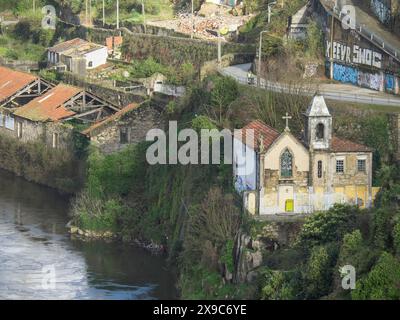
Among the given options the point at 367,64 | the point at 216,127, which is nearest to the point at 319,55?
the point at 367,64

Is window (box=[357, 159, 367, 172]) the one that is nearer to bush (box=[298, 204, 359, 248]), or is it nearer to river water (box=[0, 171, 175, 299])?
bush (box=[298, 204, 359, 248])

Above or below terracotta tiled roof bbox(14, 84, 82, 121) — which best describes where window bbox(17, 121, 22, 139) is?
below

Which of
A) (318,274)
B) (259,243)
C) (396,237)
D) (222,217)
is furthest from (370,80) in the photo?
(396,237)

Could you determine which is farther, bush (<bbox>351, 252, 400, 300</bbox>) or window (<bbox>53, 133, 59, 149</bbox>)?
window (<bbox>53, 133, 59, 149</bbox>)

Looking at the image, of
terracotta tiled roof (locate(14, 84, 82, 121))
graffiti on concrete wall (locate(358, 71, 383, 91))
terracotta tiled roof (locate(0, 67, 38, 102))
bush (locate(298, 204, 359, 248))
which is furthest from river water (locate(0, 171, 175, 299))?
terracotta tiled roof (locate(0, 67, 38, 102))

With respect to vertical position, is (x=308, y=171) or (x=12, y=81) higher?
(x=12, y=81)

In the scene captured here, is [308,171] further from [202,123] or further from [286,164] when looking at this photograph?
[202,123]
